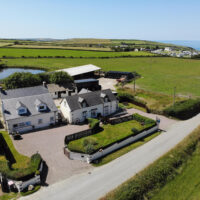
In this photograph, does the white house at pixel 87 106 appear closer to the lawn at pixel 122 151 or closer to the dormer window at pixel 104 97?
the dormer window at pixel 104 97

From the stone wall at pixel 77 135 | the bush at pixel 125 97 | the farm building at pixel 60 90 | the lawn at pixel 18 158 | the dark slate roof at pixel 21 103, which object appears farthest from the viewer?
the farm building at pixel 60 90

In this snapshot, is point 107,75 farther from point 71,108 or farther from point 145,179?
point 145,179

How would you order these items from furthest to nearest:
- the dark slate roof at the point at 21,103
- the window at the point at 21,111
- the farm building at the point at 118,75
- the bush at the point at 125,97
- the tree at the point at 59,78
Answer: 1. the farm building at the point at 118,75
2. the tree at the point at 59,78
3. the bush at the point at 125,97
4. the window at the point at 21,111
5. the dark slate roof at the point at 21,103

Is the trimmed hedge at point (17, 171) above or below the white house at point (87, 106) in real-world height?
below

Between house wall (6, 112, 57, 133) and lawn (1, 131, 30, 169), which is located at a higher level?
house wall (6, 112, 57, 133)

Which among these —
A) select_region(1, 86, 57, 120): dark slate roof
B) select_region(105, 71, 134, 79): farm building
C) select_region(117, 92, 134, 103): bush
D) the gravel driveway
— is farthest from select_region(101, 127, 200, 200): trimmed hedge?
select_region(105, 71, 134, 79): farm building

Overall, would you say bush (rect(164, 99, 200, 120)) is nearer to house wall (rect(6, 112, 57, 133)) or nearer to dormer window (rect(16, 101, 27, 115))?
house wall (rect(6, 112, 57, 133))

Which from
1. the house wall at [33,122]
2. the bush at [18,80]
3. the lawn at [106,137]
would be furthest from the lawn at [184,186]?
the bush at [18,80]
